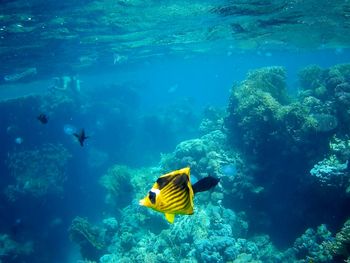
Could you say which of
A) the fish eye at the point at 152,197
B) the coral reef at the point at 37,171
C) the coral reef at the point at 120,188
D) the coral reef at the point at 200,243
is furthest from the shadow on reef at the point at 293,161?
the coral reef at the point at 37,171

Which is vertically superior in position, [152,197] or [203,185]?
[152,197]

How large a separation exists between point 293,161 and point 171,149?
65.9 ft

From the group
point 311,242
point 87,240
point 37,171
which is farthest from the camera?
point 37,171

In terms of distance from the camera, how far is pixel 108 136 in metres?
34.7

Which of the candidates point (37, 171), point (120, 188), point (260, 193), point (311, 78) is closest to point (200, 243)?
point (260, 193)

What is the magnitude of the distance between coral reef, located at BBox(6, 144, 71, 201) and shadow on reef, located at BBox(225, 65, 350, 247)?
57.7ft

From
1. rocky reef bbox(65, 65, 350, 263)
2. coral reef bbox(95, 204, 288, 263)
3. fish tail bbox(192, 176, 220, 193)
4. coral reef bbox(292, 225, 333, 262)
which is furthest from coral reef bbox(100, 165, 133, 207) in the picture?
fish tail bbox(192, 176, 220, 193)

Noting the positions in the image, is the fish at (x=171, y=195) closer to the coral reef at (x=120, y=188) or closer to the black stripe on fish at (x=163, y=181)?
the black stripe on fish at (x=163, y=181)

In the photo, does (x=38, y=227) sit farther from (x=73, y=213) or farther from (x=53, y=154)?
(x=53, y=154)

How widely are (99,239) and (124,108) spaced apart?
21.3 meters

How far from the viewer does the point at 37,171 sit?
26.4 meters

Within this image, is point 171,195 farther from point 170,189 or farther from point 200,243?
point 200,243

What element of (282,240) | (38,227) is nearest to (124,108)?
(38,227)

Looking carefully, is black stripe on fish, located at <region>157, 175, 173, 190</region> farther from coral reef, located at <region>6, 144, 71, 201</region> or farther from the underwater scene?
coral reef, located at <region>6, 144, 71, 201</region>
